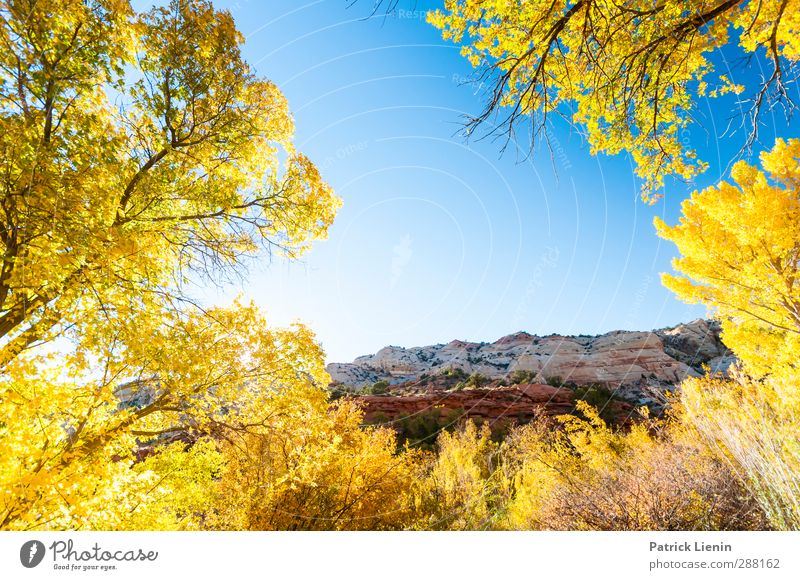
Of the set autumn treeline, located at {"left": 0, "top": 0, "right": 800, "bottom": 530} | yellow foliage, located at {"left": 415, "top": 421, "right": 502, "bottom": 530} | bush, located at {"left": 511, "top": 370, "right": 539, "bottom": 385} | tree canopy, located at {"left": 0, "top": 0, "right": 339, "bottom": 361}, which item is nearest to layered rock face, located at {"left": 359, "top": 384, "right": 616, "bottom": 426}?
bush, located at {"left": 511, "top": 370, "right": 539, "bottom": 385}

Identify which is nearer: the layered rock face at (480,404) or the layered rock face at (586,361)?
the layered rock face at (480,404)

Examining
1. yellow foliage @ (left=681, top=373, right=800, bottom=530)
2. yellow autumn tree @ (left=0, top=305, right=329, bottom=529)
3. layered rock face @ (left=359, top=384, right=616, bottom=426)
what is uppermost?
yellow autumn tree @ (left=0, top=305, right=329, bottom=529)

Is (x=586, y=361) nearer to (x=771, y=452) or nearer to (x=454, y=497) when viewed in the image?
(x=454, y=497)

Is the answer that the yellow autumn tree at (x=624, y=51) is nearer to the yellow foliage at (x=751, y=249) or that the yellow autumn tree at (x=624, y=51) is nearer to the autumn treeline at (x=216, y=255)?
the autumn treeline at (x=216, y=255)

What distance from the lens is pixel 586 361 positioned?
42.8 meters

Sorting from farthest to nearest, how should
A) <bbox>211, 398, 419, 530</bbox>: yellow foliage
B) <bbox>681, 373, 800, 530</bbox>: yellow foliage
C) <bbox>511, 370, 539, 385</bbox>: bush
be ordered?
1. <bbox>511, 370, 539, 385</bbox>: bush
2. <bbox>211, 398, 419, 530</bbox>: yellow foliage
3. <bbox>681, 373, 800, 530</bbox>: yellow foliage

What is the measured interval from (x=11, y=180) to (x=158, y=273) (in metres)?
1.90

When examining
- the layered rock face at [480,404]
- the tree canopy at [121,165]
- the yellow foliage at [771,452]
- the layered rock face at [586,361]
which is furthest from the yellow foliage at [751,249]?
the layered rock face at [586,361]

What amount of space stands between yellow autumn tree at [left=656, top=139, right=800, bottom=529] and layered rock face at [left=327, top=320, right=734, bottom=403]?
3108cm
